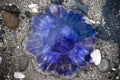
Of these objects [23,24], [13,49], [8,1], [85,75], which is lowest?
[85,75]

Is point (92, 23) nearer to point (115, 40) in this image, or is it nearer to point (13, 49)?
point (115, 40)

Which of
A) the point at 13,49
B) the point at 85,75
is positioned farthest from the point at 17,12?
the point at 85,75

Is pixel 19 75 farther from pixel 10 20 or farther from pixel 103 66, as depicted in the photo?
pixel 103 66

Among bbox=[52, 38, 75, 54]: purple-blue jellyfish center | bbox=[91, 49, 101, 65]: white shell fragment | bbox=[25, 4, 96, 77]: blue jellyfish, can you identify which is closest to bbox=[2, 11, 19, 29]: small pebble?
bbox=[25, 4, 96, 77]: blue jellyfish

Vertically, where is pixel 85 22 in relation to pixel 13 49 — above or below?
above

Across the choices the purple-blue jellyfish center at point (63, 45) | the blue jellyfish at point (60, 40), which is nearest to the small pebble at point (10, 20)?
the blue jellyfish at point (60, 40)

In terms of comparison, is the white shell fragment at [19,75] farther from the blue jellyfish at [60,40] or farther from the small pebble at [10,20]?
the small pebble at [10,20]

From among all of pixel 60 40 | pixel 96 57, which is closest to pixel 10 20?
pixel 60 40
